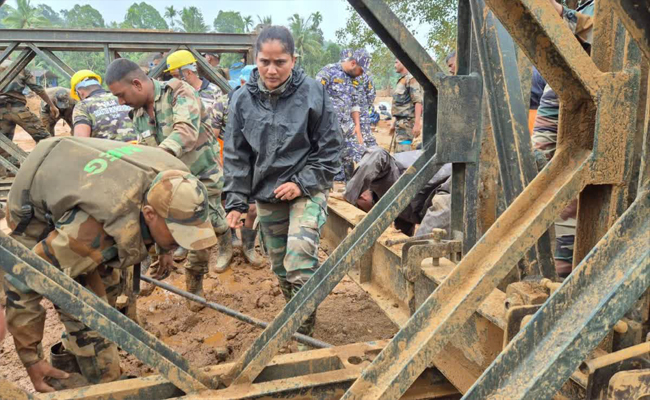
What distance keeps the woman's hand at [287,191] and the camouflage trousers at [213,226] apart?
1.31 meters

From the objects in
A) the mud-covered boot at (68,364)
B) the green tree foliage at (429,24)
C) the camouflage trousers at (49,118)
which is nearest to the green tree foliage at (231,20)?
the green tree foliage at (429,24)

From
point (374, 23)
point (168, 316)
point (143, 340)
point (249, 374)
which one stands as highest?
point (374, 23)

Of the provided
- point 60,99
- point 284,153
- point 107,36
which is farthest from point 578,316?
point 60,99

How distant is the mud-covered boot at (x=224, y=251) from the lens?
5.30 m

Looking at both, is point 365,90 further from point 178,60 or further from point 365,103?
point 178,60

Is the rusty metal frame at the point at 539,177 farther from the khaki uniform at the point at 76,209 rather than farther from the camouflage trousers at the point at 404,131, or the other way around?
the camouflage trousers at the point at 404,131

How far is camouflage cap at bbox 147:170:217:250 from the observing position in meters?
2.37

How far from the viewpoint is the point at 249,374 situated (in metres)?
2.30

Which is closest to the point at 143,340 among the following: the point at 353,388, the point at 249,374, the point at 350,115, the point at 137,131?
the point at 249,374

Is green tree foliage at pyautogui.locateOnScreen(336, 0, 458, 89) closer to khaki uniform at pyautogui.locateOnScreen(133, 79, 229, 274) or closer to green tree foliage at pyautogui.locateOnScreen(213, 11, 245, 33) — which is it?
khaki uniform at pyautogui.locateOnScreen(133, 79, 229, 274)

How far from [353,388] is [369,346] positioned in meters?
0.86

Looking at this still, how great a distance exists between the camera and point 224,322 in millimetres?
4168

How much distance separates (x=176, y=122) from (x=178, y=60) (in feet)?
9.84

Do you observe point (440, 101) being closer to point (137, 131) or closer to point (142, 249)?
point (142, 249)
